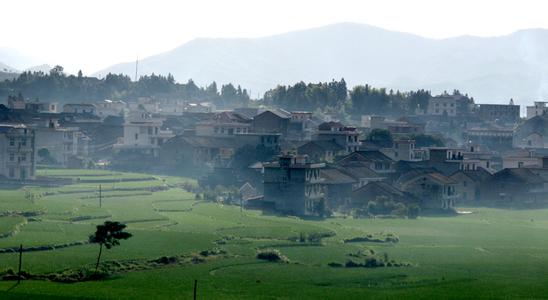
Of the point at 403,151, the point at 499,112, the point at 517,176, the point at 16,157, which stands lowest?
the point at 517,176

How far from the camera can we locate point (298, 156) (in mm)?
58125

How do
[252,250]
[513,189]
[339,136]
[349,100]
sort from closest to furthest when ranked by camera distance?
[252,250] → [513,189] → [339,136] → [349,100]

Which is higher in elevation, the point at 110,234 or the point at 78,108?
the point at 78,108

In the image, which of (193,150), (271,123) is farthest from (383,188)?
(271,123)

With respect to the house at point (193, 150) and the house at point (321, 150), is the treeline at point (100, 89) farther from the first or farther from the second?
the house at point (321, 150)

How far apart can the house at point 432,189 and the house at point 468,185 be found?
4.39 ft

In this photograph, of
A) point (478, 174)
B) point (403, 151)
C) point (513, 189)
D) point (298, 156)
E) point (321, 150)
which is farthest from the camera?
point (403, 151)

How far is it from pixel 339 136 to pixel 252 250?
3389 cm

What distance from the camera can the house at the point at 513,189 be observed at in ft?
211

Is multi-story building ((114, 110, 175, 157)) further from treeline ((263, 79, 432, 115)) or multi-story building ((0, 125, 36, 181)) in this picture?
treeline ((263, 79, 432, 115))

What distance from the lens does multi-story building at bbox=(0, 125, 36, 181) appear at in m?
62.1

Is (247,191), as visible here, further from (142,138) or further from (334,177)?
(142,138)

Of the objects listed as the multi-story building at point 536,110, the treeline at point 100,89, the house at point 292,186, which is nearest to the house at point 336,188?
the house at point 292,186

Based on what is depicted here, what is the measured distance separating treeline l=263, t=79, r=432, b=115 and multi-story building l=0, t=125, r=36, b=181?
4278cm
